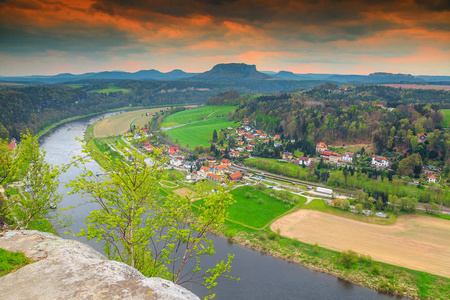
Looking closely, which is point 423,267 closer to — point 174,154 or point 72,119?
point 174,154

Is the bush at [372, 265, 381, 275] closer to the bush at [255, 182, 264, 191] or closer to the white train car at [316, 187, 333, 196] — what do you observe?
the white train car at [316, 187, 333, 196]

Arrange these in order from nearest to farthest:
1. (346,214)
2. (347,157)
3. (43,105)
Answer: (346,214) → (347,157) → (43,105)

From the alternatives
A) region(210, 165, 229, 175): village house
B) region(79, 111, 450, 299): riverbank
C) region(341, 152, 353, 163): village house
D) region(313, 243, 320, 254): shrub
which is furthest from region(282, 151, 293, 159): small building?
region(313, 243, 320, 254): shrub

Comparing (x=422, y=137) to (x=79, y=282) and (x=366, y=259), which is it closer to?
(x=366, y=259)

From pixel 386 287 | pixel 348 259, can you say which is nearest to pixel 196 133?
pixel 348 259

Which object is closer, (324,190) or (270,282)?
(270,282)
